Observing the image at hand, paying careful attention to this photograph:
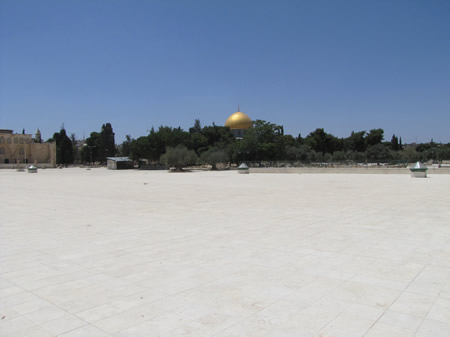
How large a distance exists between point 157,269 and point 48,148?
285ft

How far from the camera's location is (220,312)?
3.65 metres

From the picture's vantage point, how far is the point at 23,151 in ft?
266

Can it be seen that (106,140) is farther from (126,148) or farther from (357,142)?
(357,142)

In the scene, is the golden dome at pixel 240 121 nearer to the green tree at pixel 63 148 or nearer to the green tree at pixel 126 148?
the green tree at pixel 126 148

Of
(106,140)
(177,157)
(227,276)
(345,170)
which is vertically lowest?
(227,276)

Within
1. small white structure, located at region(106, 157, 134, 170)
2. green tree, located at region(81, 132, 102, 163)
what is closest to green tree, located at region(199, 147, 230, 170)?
small white structure, located at region(106, 157, 134, 170)

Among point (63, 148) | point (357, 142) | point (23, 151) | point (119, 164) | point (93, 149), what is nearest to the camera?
point (119, 164)

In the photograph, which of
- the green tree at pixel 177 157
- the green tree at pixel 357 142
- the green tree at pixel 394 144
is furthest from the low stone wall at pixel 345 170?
the green tree at pixel 394 144

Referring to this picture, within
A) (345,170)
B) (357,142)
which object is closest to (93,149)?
(357,142)

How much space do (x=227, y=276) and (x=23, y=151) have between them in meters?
89.4

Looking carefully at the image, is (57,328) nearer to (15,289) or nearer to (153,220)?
(15,289)

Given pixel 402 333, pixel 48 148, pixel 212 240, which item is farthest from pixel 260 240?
pixel 48 148

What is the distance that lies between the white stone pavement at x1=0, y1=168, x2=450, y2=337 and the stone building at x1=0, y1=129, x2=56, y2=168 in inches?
3108

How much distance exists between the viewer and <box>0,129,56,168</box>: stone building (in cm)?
7931
